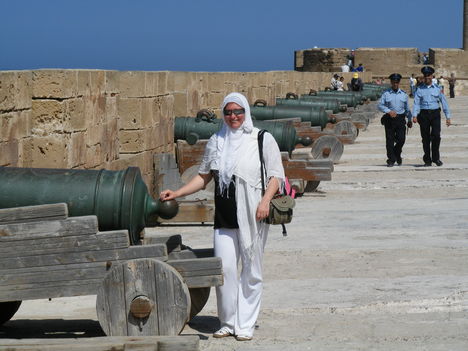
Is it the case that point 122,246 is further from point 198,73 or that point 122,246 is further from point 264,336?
point 198,73

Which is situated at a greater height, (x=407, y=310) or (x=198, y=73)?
(x=198, y=73)

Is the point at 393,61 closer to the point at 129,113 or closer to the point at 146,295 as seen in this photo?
the point at 129,113

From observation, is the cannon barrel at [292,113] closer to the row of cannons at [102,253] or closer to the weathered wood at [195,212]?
the weathered wood at [195,212]

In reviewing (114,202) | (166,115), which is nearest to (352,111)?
(166,115)

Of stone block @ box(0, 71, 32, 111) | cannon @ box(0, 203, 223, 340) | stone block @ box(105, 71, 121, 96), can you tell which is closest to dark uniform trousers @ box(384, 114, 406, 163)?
stone block @ box(105, 71, 121, 96)

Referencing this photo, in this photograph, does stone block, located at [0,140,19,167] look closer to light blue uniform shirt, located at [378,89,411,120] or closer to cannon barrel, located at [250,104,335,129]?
light blue uniform shirt, located at [378,89,411,120]

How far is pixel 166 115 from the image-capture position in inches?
479

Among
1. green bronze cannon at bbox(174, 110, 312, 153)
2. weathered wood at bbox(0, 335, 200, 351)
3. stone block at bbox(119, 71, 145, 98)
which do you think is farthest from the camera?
green bronze cannon at bbox(174, 110, 312, 153)

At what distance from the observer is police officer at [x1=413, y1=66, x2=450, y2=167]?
13930mm

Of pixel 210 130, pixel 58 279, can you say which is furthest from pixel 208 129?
A: pixel 58 279

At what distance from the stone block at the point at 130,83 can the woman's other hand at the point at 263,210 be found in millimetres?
5506

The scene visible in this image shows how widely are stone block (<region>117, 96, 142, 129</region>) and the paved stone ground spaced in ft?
5.75

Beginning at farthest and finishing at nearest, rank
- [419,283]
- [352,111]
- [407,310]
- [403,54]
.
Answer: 1. [403,54]
2. [352,111]
3. [419,283]
4. [407,310]

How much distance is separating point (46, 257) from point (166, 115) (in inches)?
277
